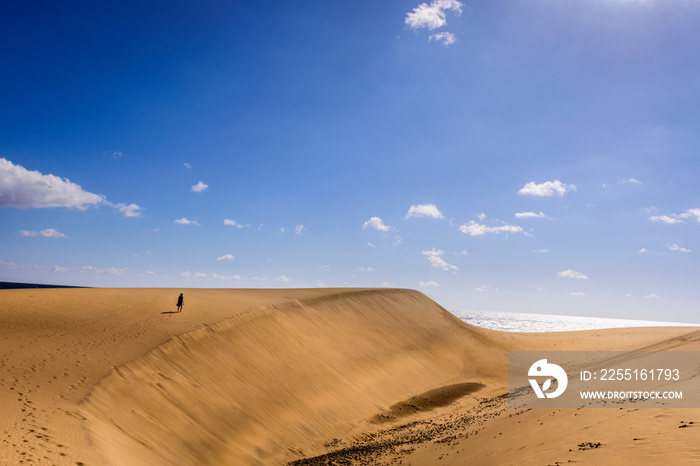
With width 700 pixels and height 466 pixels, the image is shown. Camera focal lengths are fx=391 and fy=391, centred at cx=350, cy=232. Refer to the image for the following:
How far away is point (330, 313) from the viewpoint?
30.8 m

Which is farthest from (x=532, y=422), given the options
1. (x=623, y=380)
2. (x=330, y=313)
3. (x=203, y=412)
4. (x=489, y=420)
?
(x=330, y=313)

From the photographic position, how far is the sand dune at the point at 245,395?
9664 mm

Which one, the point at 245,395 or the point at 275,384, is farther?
the point at 275,384

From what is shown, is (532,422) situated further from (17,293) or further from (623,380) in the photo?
(17,293)
